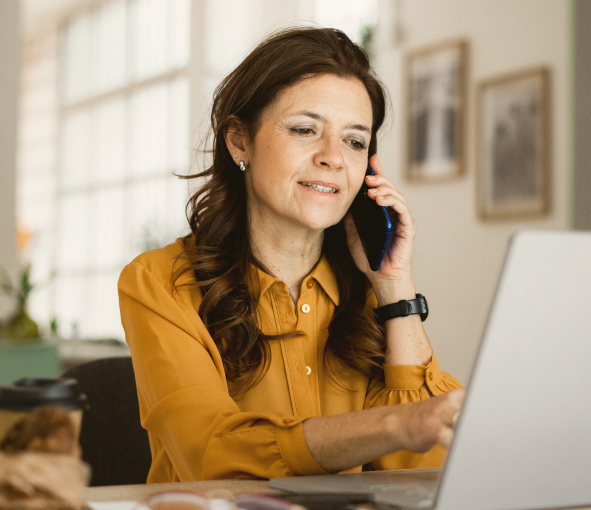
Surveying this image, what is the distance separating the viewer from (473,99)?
3668mm

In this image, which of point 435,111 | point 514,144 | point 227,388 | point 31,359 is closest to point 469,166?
point 514,144

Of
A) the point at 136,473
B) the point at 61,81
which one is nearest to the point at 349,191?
the point at 136,473

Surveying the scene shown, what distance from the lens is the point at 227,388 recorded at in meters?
1.25

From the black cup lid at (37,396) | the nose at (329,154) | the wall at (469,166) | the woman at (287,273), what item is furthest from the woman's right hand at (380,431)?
the wall at (469,166)

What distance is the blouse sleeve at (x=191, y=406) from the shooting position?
0.90m

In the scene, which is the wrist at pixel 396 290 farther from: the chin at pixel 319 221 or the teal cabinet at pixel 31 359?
the teal cabinet at pixel 31 359

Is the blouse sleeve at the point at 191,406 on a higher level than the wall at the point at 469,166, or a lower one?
lower

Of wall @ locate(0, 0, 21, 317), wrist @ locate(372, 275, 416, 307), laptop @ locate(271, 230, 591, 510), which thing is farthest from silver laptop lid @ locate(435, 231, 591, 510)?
wall @ locate(0, 0, 21, 317)

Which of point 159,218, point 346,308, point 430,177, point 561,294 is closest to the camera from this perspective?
point 561,294

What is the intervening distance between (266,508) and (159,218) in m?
5.08

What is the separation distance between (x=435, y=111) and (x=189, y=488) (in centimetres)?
338

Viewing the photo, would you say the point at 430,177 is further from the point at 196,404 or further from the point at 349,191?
the point at 196,404

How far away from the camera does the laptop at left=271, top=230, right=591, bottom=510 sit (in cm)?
58

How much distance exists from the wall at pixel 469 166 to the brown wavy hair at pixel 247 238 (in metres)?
2.05
